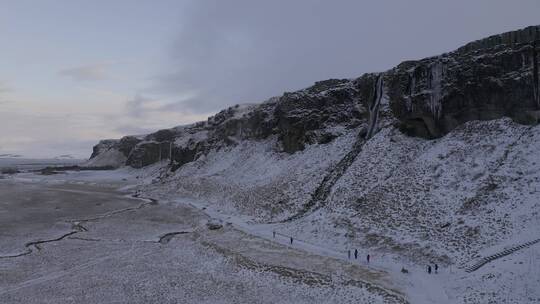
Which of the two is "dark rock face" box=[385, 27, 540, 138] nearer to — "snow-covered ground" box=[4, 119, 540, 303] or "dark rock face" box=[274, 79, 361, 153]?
"snow-covered ground" box=[4, 119, 540, 303]

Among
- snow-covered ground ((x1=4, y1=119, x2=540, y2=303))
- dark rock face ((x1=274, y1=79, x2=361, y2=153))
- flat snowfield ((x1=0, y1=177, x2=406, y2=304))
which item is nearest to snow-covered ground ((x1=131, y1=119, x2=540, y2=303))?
snow-covered ground ((x1=4, y1=119, x2=540, y2=303))

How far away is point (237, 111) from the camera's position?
83.8m

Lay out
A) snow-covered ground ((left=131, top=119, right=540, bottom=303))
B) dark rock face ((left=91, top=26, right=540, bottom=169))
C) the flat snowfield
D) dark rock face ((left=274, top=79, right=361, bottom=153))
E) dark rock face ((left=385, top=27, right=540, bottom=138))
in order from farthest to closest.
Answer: dark rock face ((left=274, top=79, right=361, bottom=153)) → dark rock face ((left=91, top=26, right=540, bottom=169)) → dark rock face ((left=385, top=27, right=540, bottom=138)) → snow-covered ground ((left=131, top=119, right=540, bottom=303)) → the flat snowfield

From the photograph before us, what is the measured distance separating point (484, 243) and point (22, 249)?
32.6m

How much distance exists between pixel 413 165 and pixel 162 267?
24.4m

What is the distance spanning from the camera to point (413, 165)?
123ft

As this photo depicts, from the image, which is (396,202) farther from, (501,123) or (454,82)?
(454,82)

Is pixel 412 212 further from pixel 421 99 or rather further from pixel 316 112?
pixel 316 112

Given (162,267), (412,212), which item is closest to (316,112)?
(412,212)

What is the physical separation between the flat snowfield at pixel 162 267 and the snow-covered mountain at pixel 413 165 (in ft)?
16.7

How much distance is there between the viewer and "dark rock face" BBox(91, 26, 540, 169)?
37938 millimetres

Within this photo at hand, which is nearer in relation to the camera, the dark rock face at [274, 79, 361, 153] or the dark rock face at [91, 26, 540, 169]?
the dark rock face at [91, 26, 540, 169]

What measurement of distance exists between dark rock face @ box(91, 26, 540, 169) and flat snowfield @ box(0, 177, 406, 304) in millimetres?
22632

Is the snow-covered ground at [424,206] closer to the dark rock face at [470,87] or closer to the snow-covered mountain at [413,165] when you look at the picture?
the snow-covered mountain at [413,165]
